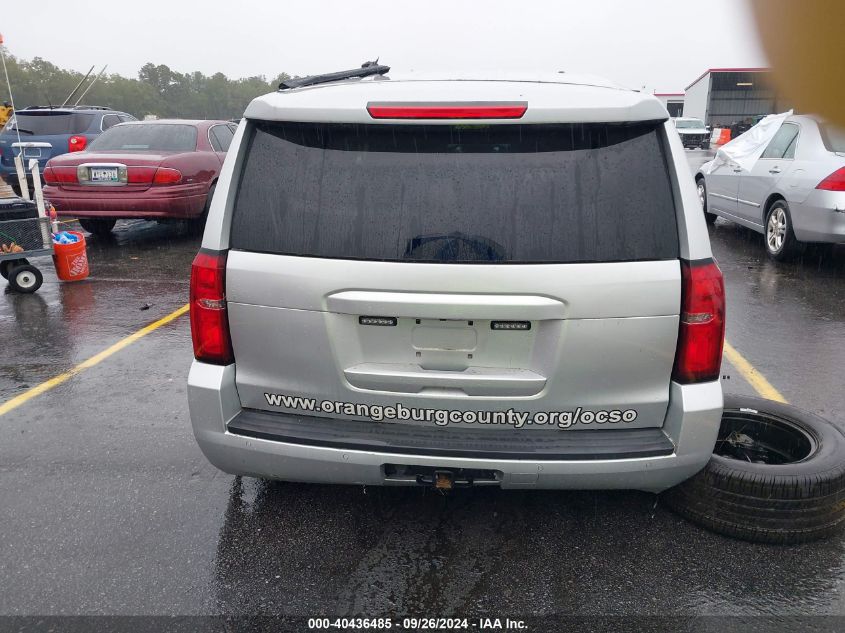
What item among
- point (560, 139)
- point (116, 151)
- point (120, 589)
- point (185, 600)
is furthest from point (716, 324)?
point (116, 151)

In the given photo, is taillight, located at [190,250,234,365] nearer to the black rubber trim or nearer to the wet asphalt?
the black rubber trim

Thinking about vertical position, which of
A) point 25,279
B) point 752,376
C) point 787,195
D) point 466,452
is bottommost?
point 752,376

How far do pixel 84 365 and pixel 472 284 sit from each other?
380 centimetres

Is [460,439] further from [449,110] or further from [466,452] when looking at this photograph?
[449,110]

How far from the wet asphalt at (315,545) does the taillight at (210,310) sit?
0.84 meters

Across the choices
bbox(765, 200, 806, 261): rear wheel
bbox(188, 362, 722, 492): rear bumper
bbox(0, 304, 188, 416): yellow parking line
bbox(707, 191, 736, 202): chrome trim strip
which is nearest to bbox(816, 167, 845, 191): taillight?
bbox(765, 200, 806, 261): rear wheel

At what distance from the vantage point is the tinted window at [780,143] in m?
7.56

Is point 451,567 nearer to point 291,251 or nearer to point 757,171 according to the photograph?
point 291,251

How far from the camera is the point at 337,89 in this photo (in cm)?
266

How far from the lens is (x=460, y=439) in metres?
2.67

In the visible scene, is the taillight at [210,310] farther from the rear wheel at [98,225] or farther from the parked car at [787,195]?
the rear wheel at [98,225]

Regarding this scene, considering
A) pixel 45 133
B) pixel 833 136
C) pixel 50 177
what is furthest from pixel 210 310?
pixel 45 133

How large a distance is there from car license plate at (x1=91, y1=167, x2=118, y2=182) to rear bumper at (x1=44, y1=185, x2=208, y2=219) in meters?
0.14

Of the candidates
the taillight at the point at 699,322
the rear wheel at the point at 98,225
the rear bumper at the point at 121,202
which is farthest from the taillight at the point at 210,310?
the rear wheel at the point at 98,225
